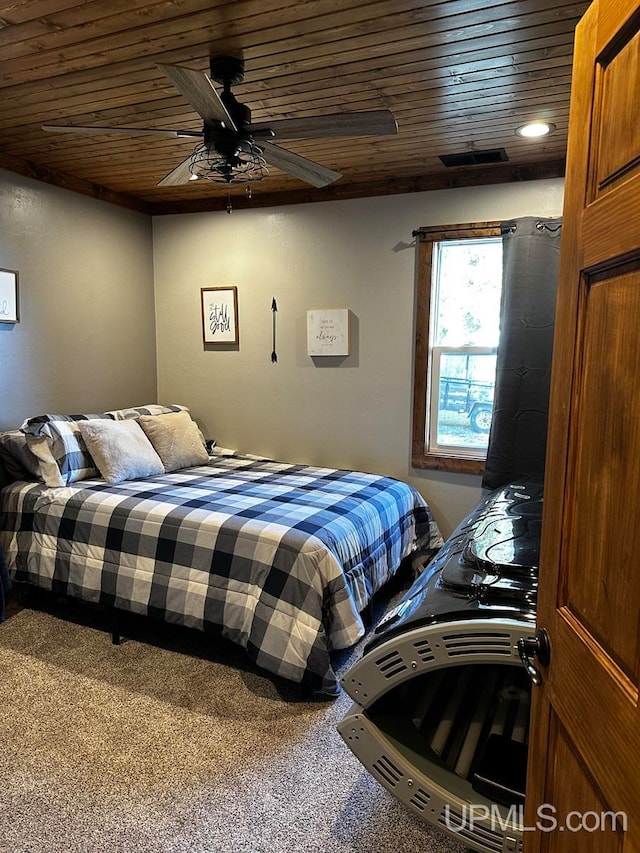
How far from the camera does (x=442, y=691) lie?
189 centimetres

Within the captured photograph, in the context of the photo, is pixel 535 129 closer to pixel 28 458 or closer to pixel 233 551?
pixel 233 551

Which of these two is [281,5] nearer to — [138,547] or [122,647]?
[138,547]

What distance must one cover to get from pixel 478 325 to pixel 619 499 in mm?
2887

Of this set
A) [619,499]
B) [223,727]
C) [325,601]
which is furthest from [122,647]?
[619,499]

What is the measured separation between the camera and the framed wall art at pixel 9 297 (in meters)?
3.31

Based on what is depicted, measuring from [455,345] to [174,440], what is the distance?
198 cm

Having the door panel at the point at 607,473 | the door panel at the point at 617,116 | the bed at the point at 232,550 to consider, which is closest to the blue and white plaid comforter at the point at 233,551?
the bed at the point at 232,550

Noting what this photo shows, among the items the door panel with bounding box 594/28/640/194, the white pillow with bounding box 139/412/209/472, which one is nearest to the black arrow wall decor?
the white pillow with bounding box 139/412/209/472

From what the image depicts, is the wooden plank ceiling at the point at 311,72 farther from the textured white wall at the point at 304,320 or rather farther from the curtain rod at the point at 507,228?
the textured white wall at the point at 304,320

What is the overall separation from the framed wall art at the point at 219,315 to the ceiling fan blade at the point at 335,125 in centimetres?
213

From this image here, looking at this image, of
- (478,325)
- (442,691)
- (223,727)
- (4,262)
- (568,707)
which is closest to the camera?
(568,707)

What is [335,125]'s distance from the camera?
2047mm

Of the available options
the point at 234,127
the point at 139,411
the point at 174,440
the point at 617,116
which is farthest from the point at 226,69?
the point at 139,411

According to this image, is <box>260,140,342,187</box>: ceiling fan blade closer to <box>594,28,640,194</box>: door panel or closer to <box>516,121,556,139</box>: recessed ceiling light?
<box>516,121,556,139</box>: recessed ceiling light
